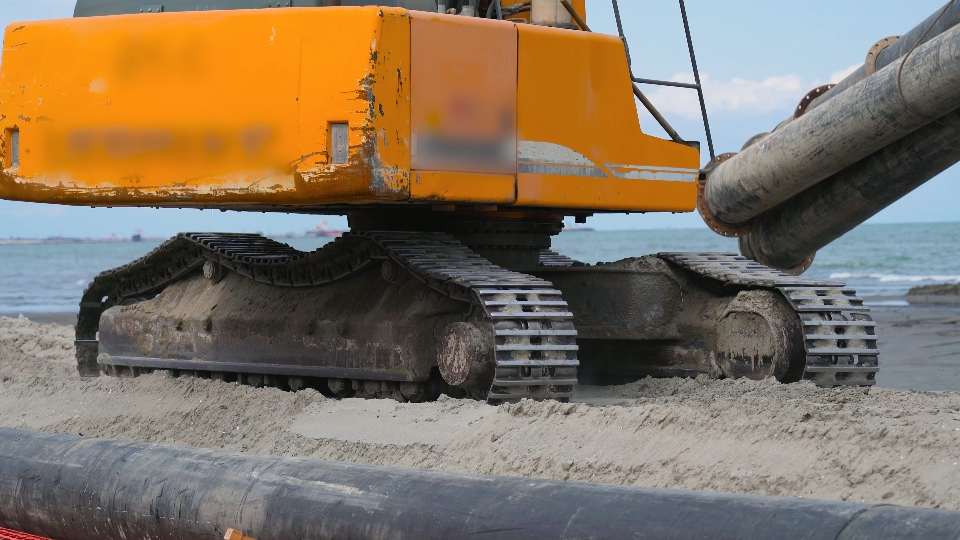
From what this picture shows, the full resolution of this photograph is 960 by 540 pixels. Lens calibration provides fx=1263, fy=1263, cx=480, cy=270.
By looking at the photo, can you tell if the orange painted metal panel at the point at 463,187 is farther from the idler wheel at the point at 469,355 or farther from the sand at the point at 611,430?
the sand at the point at 611,430

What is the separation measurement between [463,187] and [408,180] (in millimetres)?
368

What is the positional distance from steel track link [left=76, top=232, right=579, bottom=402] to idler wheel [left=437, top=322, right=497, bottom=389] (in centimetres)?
12

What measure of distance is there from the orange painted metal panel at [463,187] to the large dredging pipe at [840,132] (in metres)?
4.12

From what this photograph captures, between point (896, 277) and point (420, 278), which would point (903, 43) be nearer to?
point (420, 278)

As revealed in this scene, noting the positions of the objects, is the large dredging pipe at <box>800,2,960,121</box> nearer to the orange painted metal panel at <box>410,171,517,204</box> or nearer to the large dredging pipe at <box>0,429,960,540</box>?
the orange painted metal panel at <box>410,171,517,204</box>

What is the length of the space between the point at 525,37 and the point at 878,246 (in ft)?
179

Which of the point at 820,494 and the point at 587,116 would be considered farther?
the point at 587,116

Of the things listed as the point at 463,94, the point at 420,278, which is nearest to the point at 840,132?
the point at 463,94

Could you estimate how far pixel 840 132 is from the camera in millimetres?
10750

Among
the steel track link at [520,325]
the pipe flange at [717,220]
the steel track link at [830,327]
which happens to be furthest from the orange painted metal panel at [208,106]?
the pipe flange at [717,220]

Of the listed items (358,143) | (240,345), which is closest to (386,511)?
(358,143)

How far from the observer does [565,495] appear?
3.78 m

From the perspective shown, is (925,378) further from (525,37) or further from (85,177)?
(85,177)

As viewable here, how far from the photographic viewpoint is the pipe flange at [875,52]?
11430mm
